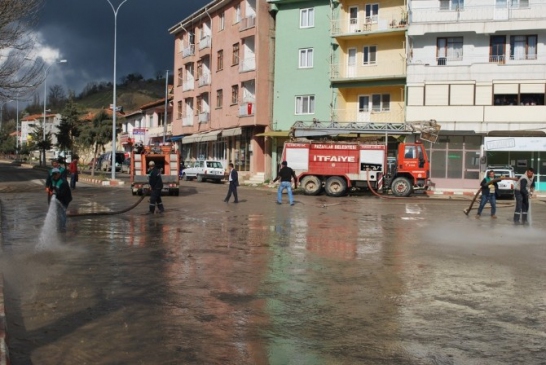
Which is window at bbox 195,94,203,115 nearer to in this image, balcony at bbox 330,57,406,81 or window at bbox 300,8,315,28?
window at bbox 300,8,315,28

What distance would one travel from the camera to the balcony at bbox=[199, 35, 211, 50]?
5103 centimetres

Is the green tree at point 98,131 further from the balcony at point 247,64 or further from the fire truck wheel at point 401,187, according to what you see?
the fire truck wheel at point 401,187

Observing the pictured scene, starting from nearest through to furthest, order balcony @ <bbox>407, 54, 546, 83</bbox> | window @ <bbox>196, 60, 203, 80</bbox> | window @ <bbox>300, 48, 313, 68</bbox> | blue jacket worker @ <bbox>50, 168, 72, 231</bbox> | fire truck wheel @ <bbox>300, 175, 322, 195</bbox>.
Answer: blue jacket worker @ <bbox>50, 168, 72, 231</bbox> → fire truck wheel @ <bbox>300, 175, 322, 195</bbox> → balcony @ <bbox>407, 54, 546, 83</bbox> → window @ <bbox>300, 48, 313, 68</bbox> → window @ <bbox>196, 60, 203, 80</bbox>

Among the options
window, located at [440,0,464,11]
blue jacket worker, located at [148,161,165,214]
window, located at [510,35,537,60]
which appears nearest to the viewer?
blue jacket worker, located at [148,161,165,214]

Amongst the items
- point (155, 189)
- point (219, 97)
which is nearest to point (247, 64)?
point (219, 97)

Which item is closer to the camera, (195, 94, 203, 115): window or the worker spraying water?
the worker spraying water

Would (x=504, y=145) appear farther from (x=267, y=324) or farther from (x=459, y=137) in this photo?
(x=267, y=324)

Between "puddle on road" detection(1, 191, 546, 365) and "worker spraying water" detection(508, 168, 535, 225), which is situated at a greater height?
"worker spraying water" detection(508, 168, 535, 225)

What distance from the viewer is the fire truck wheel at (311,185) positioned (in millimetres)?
29719

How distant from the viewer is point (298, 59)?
1646 inches

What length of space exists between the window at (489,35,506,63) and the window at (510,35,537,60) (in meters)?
0.44

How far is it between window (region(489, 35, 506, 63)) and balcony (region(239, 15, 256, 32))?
1658 centimetres

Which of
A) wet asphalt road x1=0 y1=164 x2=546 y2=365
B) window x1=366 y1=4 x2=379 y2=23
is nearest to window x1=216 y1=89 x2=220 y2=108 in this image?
window x1=366 y1=4 x2=379 y2=23

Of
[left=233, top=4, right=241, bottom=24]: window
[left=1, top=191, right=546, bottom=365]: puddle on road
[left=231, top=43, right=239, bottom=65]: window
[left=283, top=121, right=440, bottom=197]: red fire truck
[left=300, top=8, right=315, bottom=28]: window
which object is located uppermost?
[left=233, top=4, right=241, bottom=24]: window
